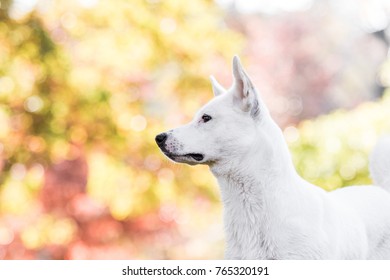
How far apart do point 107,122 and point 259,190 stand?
5213 millimetres

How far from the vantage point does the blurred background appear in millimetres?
7348

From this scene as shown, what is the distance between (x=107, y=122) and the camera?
7.56 meters

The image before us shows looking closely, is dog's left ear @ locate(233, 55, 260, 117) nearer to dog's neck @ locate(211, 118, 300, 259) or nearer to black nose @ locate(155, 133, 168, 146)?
dog's neck @ locate(211, 118, 300, 259)

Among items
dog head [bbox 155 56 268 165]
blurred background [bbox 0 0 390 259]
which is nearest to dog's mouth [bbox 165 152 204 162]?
dog head [bbox 155 56 268 165]

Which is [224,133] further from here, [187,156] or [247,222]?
[247,222]

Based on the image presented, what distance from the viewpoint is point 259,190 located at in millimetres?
2502

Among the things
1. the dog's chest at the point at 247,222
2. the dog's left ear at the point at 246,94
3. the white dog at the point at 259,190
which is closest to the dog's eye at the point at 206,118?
the white dog at the point at 259,190

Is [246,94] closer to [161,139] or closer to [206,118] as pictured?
[206,118]

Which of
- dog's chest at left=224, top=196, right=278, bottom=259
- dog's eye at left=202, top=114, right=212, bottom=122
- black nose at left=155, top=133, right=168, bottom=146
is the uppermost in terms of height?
dog's eye at left=202, top=114, right=212, bottom=122

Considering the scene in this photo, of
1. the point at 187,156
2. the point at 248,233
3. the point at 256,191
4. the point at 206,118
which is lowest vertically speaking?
the point at 248,233

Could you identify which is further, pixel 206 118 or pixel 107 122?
pixel 107 122

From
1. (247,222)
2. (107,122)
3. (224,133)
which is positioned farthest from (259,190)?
(107,122)

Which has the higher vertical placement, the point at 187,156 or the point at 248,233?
the point at 187,156
